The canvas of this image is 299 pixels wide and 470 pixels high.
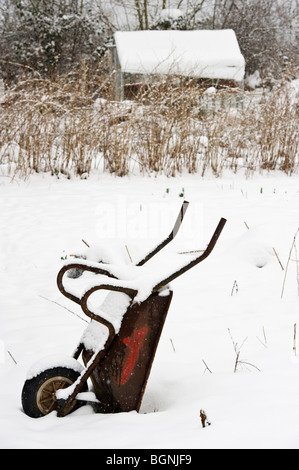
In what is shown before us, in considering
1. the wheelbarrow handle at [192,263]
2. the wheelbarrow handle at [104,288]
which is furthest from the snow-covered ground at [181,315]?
the wheelbarrow handle at [192,263]

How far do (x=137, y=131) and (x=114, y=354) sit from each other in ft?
17.6

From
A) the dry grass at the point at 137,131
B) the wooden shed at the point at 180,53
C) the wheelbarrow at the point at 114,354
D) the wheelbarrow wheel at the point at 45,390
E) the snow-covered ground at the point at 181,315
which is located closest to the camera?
the snow-covered ground at the point at 181,315

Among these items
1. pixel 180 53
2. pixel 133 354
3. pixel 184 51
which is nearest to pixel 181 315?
pixel 133 354

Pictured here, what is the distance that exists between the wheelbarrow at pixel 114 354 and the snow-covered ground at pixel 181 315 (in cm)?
8

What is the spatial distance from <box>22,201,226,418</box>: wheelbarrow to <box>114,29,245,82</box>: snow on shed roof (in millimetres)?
9744

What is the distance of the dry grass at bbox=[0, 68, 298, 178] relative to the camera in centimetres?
680

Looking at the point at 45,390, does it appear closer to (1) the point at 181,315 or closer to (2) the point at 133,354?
(2) the point at 133,354

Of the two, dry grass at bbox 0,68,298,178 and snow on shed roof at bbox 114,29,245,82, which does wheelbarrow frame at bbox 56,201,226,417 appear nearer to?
dry grass at bbox 0,68,298,178

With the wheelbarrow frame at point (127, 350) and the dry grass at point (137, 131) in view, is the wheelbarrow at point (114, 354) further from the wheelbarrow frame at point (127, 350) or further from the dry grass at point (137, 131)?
the dry grass at point (137, 131)

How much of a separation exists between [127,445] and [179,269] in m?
0.64

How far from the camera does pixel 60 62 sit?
14.2 meters

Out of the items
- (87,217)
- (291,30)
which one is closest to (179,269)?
(87,217)

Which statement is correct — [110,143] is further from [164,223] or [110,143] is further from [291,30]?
[291,30]

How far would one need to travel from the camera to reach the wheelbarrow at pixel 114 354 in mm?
1943
